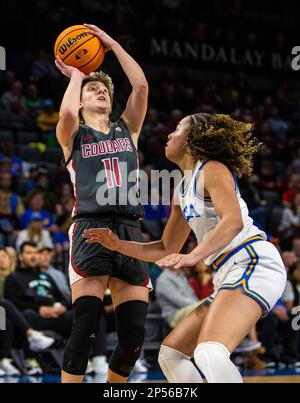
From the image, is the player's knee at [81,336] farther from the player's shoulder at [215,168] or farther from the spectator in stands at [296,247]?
the spectator in stands at [296,247]

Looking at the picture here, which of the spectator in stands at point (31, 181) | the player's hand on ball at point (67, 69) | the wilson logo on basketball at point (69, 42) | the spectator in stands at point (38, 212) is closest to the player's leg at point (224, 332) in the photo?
the player's hand on ball at point (67, 69)

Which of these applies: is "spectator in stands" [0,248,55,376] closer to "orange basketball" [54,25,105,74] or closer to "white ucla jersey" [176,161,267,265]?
"orange basketball" [54,25,105,74]

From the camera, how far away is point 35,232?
894cm

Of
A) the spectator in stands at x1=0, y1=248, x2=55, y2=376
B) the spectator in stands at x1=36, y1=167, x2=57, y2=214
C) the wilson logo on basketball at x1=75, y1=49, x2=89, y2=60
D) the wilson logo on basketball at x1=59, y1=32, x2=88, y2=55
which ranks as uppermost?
the wilson logo on basketball at x1=59, y1=32, x2=88, y2=55

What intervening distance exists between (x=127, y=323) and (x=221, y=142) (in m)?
1.39

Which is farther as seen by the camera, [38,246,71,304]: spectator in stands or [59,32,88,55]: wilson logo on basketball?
[38,246,71,304]: spectator in stands

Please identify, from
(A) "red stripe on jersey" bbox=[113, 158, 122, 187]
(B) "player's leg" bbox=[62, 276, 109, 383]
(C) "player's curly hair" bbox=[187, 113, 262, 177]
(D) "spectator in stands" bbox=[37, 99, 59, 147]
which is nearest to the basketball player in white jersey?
(C) "player's curly hair" bbox=[187, 113, 262, 177]

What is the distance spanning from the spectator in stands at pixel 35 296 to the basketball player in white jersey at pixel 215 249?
370cm

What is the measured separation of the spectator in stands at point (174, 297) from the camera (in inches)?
332

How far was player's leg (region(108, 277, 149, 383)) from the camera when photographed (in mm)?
4750

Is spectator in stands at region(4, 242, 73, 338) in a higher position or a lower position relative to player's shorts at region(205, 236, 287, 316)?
lower

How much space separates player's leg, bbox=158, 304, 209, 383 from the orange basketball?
198 cm

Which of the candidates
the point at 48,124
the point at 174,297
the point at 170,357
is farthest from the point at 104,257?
the point at 48,124
